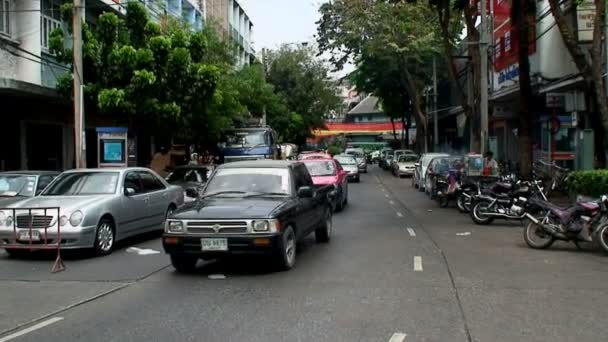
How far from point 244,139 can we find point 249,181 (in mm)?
22220

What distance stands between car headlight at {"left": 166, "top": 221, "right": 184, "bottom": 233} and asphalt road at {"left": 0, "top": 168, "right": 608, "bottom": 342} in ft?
2.27

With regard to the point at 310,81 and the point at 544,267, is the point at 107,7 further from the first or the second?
the point at 310,81

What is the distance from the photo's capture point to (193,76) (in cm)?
2331

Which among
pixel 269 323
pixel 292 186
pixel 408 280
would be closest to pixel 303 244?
pixel 292 186

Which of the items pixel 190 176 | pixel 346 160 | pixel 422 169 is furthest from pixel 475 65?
pixel 346 160

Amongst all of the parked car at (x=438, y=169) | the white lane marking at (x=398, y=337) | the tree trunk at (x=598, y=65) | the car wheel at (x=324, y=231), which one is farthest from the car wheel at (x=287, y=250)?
the parked car at (x=438, y=169)

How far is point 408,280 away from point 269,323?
299cm

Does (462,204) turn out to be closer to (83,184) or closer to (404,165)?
(83,184)

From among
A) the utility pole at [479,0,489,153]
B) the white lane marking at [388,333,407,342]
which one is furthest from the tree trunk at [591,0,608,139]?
the white lane marking at [388,333,407,342]

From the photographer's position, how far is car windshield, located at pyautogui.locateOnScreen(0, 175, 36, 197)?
14.9m

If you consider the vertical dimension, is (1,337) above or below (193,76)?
below

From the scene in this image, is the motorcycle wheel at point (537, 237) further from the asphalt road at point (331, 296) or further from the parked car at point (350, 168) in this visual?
the parked car at point (350, 168)

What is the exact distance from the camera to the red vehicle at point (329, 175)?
67.8ft

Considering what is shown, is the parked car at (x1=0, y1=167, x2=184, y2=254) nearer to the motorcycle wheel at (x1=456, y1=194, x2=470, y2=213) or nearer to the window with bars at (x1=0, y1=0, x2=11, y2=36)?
the motorcycle wheel at (x1=456, y1=194, x2=470, y2=213)
